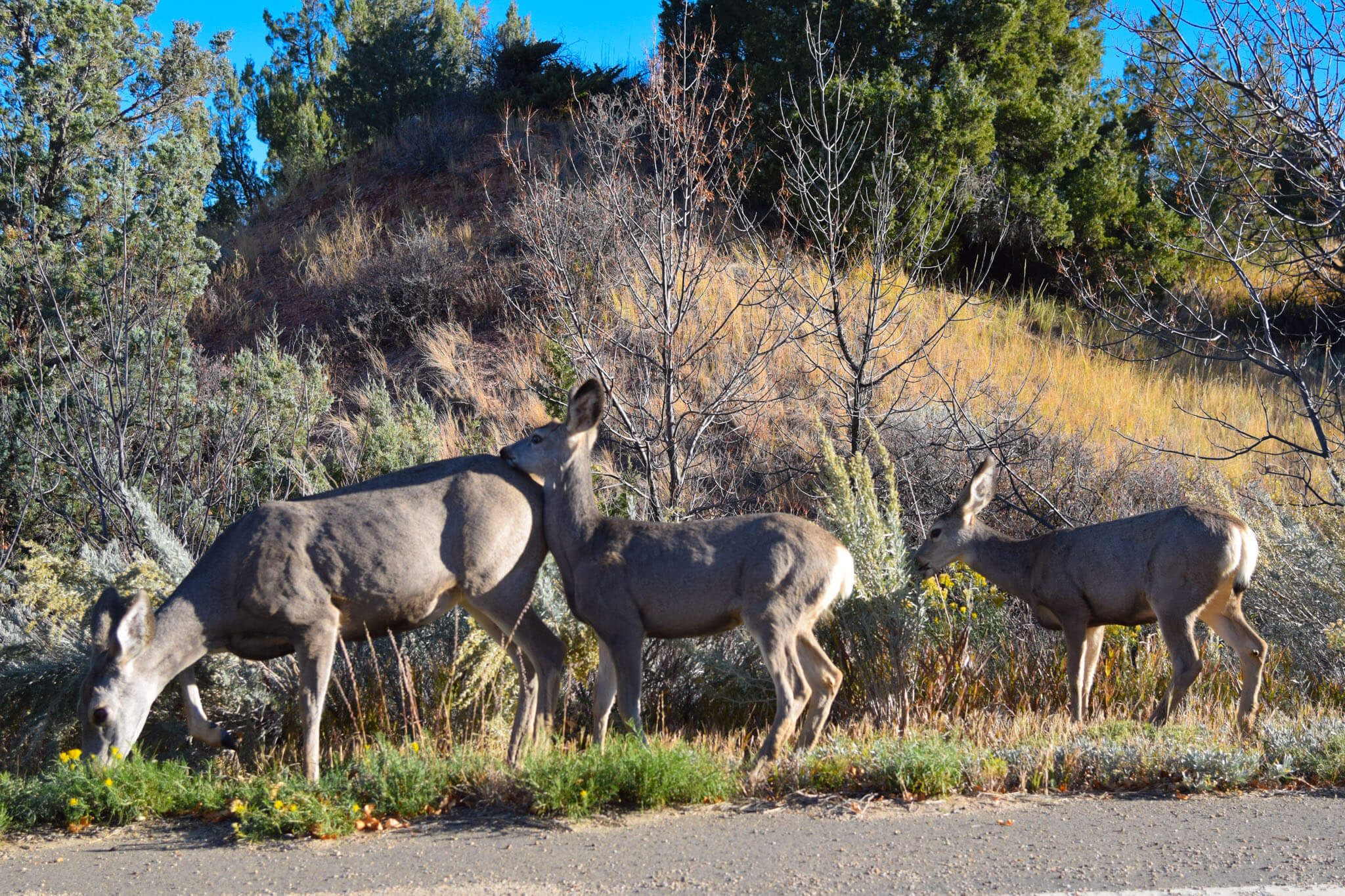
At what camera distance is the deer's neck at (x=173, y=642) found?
19.7 feet

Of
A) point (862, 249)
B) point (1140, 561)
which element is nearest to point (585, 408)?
point (1140, 561)

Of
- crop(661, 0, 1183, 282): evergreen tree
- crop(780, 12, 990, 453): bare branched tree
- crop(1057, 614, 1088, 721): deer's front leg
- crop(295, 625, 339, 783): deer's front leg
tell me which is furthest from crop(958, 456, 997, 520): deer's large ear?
crop(661, 0, 1183, 282): evergreen tree

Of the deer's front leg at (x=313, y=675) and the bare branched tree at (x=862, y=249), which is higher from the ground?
the bare branched tree at (x=862, y=249)

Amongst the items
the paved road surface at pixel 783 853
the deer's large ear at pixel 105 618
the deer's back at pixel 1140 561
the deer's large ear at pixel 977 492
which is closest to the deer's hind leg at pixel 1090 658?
the deer's back at pixel 1140 561

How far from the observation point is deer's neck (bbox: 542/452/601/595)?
688 centimetres

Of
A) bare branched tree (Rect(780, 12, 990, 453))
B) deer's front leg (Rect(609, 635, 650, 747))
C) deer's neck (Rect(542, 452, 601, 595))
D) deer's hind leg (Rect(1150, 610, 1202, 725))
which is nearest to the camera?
deer's front leg (Rect(609, 635, 650, 747))

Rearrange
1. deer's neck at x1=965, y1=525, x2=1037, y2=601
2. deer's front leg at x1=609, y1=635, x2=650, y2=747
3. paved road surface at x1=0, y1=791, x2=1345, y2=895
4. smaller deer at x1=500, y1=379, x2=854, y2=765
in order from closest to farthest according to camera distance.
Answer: paved road surface at x1=0, y1=791, x2=1345, y2=895
deer's front leg at x1=609, y1=635, x2=650, y2=747
smaller deer at x1=500, y1=379, x2=854, y2=765
deer's neck at x1=965, y1=525, x2=1037, y2=601

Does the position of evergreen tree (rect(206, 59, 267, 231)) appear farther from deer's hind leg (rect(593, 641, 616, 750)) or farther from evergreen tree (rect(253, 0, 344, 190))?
deer's hind leg (rect(593, 641, 616, 750))

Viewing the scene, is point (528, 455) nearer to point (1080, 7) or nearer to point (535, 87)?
point (1080, 7)

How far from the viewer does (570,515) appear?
23.0 feet

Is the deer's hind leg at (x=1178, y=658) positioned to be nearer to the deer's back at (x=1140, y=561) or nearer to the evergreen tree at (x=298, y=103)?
the deer's back at (x=1140, y=561)

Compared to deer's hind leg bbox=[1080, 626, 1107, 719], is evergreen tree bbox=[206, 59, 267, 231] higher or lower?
higher

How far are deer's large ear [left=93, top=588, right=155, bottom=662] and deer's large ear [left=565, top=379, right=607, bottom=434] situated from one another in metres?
2.73

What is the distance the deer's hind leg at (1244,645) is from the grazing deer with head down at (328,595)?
470 cm
